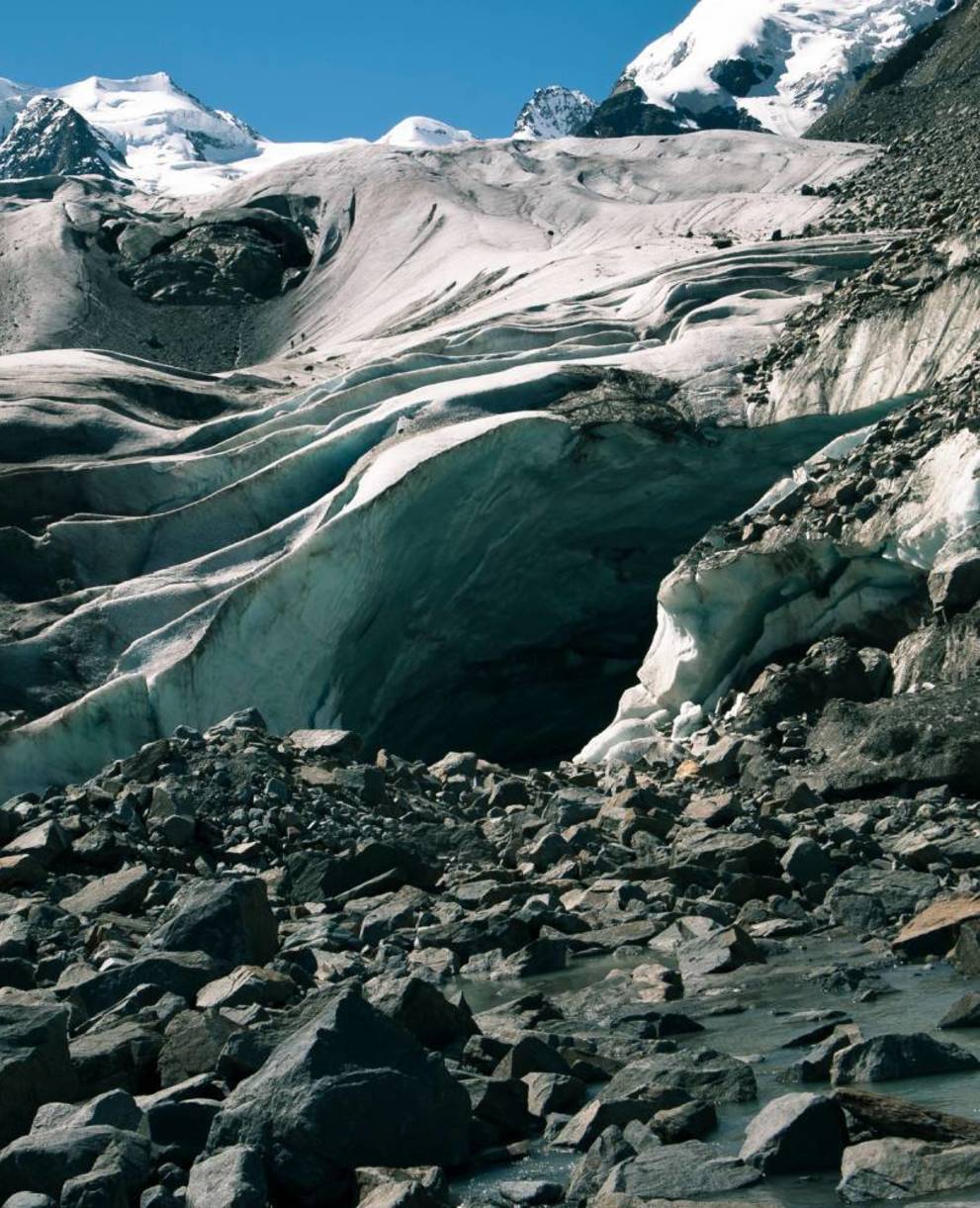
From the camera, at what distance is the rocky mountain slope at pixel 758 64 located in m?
111

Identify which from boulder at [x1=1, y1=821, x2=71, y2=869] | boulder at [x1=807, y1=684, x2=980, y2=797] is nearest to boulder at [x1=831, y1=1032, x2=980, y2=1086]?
boulder at [x1=807, y1=684, x2=980, y2=797]

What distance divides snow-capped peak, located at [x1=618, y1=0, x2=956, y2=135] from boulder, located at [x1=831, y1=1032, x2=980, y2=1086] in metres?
108

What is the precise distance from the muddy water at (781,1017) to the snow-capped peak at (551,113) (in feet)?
514

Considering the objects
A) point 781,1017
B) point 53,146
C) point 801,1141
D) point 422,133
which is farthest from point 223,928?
point 422,133

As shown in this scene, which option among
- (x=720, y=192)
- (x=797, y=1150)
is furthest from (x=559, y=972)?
(x=720, y=192)

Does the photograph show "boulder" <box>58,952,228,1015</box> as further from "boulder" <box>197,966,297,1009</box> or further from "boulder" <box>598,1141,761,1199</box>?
"boulder" <box>598,1141,761,1199</box>

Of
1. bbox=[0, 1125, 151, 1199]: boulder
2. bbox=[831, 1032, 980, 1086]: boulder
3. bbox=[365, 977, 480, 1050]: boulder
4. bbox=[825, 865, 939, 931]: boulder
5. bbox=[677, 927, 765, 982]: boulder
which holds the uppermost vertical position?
bbox=[0, 1125, 151, 1199]: boulder

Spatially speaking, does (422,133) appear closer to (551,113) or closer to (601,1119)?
(551,113)

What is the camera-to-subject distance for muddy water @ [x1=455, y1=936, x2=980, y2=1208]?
15.4 feet

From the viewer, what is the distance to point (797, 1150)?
4.57m

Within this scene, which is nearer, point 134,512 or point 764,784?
point 764,784

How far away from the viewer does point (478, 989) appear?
8.00 meters

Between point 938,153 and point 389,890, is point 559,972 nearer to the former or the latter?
point 389,890

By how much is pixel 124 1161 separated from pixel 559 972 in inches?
150
